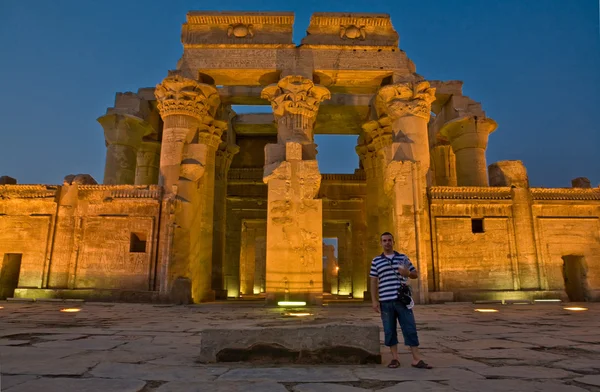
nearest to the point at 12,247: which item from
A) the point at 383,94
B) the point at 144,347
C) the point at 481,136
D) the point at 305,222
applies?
the point at 305,222

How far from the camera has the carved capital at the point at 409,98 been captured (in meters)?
12.0

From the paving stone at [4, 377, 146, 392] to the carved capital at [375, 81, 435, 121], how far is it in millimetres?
10809

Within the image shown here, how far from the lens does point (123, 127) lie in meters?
14.6

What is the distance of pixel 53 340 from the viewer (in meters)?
4.32

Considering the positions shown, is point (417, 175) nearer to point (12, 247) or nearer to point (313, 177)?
point (313, 177)

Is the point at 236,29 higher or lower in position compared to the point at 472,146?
higher

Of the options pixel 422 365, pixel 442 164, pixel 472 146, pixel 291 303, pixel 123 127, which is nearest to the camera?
pixel 422 365

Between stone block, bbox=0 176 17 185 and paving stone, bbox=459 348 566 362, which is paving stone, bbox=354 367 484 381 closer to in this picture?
paving stone, bbox=459 348 566 362

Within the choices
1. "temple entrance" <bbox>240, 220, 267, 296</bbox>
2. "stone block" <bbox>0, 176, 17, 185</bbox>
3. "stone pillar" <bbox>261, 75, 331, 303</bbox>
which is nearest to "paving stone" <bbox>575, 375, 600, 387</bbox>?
"stone pillar" <bbox>261, 75, 331, 303</bbox>

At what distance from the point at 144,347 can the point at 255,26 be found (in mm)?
10752

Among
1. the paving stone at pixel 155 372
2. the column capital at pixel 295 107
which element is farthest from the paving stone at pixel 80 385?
the column capital at pixel 295 107

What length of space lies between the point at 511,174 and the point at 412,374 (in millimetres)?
11375

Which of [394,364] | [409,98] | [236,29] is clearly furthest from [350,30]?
[394,364]

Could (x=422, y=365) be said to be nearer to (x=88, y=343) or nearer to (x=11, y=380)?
(x=11, y=380)
